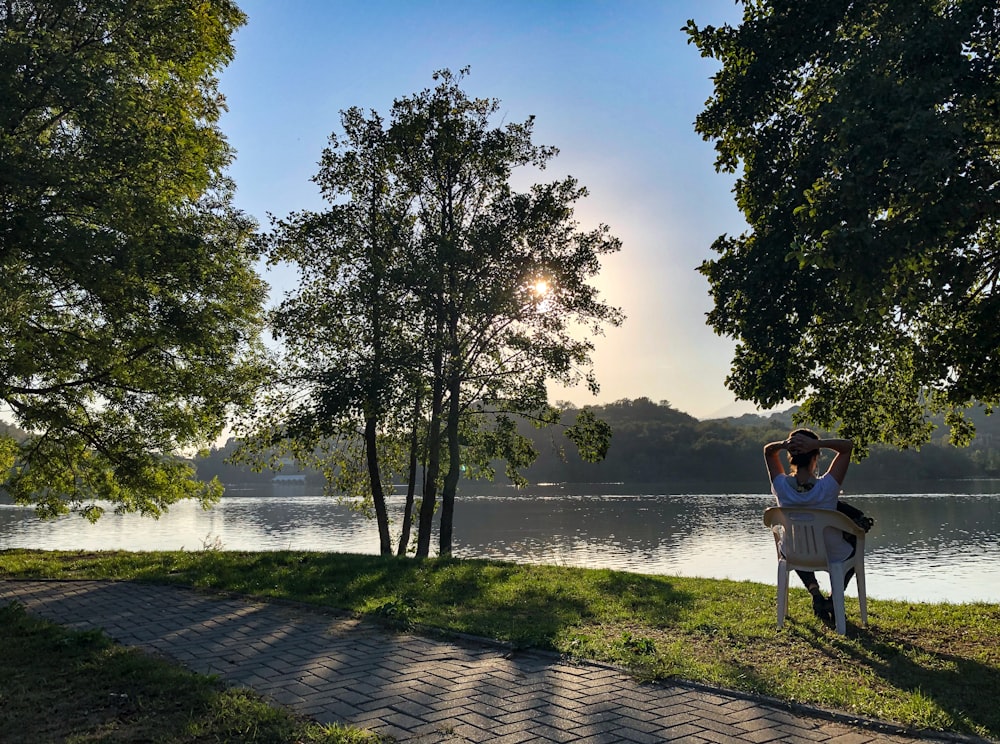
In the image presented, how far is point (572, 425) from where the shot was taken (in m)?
17.4

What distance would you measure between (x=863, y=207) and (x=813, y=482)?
2.50 m

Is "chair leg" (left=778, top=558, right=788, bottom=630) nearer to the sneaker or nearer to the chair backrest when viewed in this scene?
the chair backrest

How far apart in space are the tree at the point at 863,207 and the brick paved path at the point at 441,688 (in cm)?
365

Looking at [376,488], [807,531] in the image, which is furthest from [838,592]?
[376,488]

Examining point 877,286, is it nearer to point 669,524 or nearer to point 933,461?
point 669,524

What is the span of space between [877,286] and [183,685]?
19.9ft

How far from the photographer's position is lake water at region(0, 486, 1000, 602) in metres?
20.2

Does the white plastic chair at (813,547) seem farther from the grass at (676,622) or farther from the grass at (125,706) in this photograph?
the grass at (125,706)

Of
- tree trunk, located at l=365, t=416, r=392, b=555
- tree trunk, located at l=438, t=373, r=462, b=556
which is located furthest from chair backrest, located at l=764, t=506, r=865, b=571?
tree trunk, located at l=365, t=416, r=392, b=555

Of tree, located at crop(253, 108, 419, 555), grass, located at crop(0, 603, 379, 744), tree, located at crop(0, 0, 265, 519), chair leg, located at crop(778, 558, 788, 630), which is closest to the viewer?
grass, located at crop(0, 603, 379, 744)

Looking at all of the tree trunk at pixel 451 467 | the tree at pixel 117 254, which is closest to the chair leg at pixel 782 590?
the tree at pixel 117 254

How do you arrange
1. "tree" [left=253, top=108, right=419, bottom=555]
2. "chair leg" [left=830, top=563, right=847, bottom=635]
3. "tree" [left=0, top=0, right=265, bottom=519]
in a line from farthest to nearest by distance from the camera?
"tree" [left=253, top=108, right=419, bottom=555] < "tree" [left=0, top=0, right=265, bottom=519] < "chair leg" [left=830, top=563, right=847, bottom=635]

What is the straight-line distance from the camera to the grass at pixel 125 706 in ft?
12.2

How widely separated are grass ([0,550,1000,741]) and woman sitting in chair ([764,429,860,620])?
438mm
